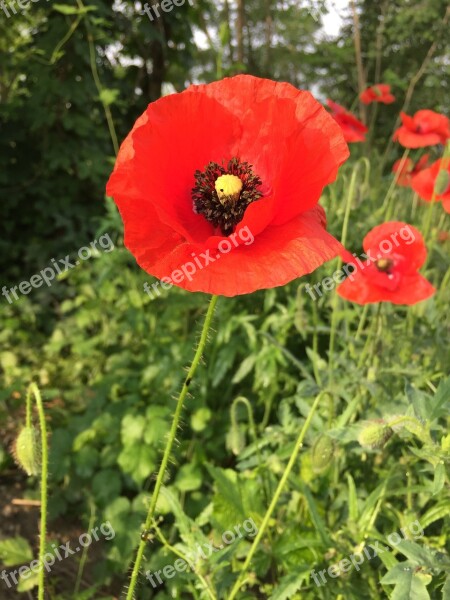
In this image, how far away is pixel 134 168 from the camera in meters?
0.78

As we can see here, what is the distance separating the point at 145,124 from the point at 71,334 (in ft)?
7.28

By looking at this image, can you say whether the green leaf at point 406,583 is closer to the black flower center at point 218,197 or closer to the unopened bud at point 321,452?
the unopened bud at point 321,452

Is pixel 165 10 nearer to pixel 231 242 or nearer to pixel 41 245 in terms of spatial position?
pixel 41 245

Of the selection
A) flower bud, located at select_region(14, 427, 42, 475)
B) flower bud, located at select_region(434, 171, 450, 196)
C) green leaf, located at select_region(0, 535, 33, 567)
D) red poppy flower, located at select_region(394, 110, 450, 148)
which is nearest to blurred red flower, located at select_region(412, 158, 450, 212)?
flower bud, located at select_region(434, 171, 450, 196)

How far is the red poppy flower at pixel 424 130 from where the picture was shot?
7.00 feet

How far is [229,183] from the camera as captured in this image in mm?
857

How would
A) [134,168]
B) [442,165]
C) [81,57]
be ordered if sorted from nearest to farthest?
1. [134,168]
2. [442,165]
3. [81,57]

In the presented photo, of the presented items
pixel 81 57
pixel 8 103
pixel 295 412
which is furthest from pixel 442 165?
pixel 8 103

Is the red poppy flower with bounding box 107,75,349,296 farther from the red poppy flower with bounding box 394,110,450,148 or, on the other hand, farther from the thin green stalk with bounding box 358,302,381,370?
the red poppy flower with bounding box 394,110,450,148

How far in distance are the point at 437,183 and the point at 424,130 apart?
706mm

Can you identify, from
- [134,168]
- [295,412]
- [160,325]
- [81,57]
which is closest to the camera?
[134,168]

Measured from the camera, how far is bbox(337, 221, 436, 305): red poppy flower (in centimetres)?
138
